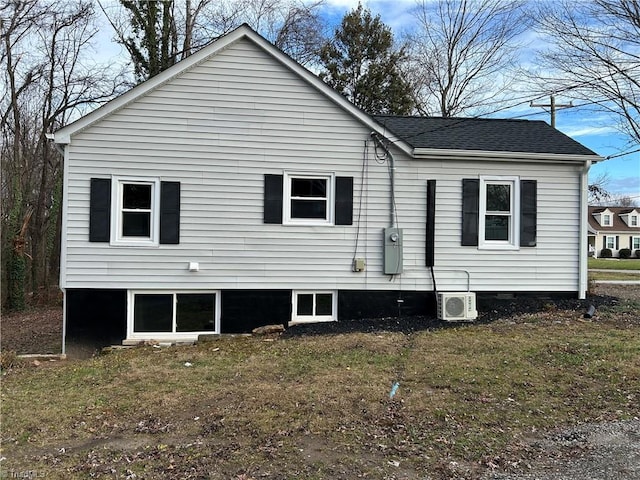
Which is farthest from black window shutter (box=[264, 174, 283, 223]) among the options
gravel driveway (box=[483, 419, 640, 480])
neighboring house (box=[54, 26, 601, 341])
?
gravel driveway (box=[483, 419, 640, 480])

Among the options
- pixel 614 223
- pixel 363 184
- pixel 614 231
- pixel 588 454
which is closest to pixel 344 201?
pixel 363 184

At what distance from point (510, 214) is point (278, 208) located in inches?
191

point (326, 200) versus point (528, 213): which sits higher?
point (326, 200)

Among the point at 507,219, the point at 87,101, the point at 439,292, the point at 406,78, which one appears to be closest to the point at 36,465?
the point at 439,292

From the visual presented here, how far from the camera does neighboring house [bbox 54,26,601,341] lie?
8.96 meters

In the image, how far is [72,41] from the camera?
18000 millimetres

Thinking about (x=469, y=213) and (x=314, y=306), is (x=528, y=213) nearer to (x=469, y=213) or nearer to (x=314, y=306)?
(x=469, y=213)

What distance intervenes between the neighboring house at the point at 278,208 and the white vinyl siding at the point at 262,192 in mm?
27

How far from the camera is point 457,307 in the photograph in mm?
9523

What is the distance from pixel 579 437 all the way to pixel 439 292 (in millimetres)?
5561

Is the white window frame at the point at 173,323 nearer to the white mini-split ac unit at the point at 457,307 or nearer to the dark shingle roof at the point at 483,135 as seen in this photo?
the white mini-split ac unit at the point at 457,307

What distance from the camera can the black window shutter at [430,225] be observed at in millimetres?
9742

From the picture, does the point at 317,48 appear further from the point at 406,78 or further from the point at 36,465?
the point at 36,465

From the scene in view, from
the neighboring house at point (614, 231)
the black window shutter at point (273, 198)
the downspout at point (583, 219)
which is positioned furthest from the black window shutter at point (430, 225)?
the neighboring house at point (614, 231)
